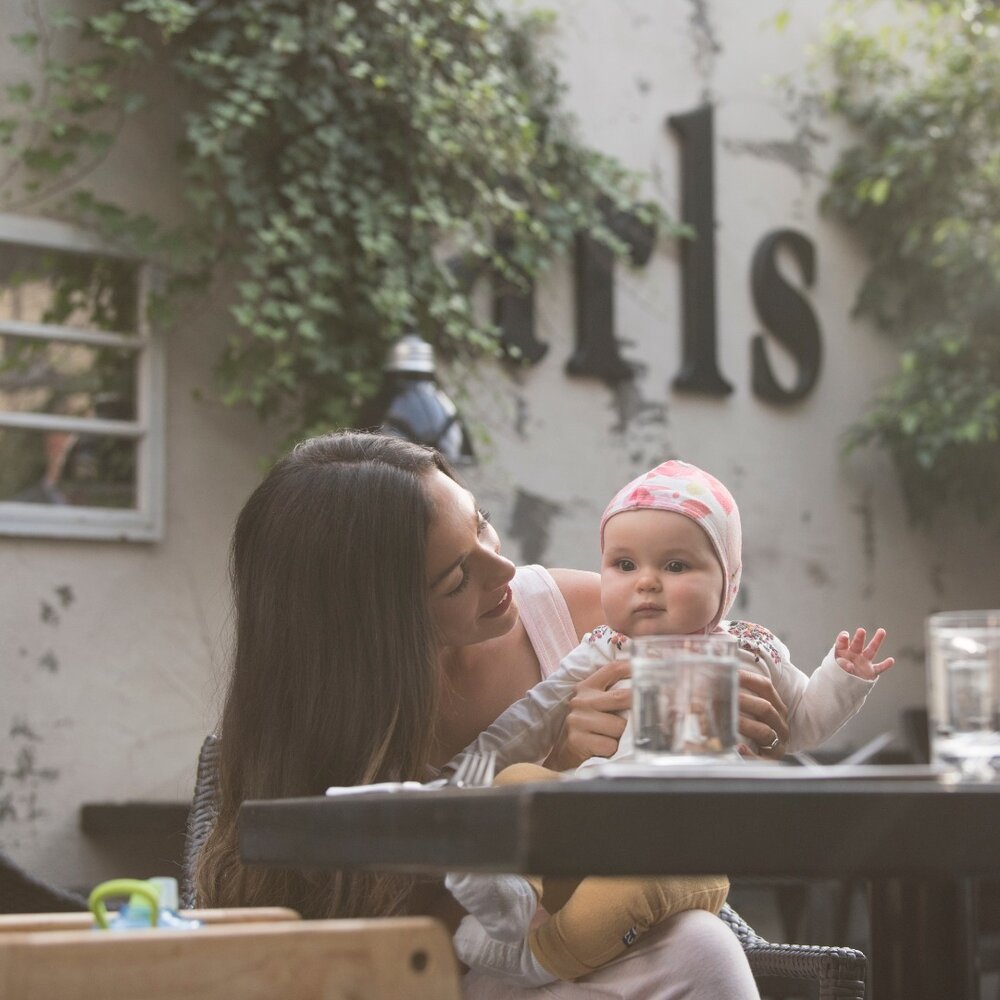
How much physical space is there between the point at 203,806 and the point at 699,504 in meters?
0.83

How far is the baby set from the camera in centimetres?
160

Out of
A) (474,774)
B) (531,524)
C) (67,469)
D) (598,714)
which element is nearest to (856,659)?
(598,714)

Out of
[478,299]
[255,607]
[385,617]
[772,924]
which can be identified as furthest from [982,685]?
[772,924]

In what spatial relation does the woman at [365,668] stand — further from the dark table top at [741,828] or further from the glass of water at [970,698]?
the dark table top at [741,828]

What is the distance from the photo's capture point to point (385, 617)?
5.96 ft

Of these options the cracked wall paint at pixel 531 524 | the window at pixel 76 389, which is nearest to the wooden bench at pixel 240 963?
the window at pixel 76 389

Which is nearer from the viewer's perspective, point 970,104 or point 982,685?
point 982,685

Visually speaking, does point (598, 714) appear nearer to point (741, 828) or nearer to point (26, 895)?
point (741, 828)

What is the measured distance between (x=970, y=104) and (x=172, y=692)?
A: 158 inches

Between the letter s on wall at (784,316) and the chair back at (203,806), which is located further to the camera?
the letter s on wall at (784,316)

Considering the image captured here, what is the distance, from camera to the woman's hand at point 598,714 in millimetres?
1640

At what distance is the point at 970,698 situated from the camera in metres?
1.23

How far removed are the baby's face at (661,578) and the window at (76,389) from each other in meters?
3.02

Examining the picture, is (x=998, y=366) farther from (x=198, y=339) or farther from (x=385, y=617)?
(x=385, y=617)
